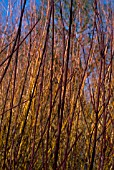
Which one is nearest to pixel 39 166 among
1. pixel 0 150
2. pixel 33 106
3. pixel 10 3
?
pixel 0 150

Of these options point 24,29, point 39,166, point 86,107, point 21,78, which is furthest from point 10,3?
point 39,166

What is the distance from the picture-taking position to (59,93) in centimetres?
62

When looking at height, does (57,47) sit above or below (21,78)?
above

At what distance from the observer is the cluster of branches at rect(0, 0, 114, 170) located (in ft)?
2.23

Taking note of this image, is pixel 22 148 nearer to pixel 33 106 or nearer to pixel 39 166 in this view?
pixel 33 106

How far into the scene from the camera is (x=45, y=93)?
1746 millimetres

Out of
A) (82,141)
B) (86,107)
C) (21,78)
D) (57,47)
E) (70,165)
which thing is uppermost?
(57,47)

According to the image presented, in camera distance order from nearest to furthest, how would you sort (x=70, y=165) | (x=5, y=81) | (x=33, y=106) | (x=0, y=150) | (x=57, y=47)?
(x=33, y=106) → (x=0, y=150) → (x=70, y=165) → (x=57, y=47) → (x=5, y=81)

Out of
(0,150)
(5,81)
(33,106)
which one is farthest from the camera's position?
(5,81)

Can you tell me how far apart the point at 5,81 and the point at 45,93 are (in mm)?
885

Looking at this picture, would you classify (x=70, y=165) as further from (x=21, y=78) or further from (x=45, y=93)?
(x=21, y=78)

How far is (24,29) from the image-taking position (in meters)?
2.01

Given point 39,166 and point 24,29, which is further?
point 24,29

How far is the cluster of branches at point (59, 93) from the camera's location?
68cm
